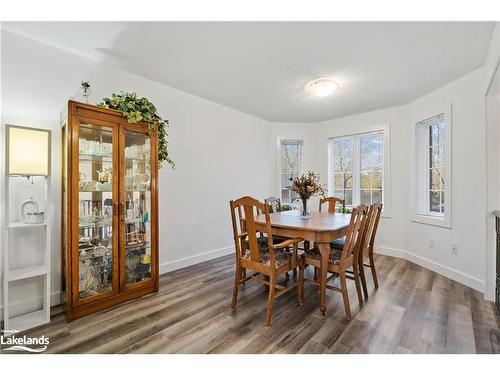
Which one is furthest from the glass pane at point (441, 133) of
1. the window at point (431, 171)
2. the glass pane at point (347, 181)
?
the glass pane at point (347, 181)

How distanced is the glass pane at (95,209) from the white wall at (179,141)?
0.41m

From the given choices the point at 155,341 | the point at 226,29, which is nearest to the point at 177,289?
the point at 155,341

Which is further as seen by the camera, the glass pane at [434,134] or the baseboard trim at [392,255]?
the glass pane at [434,134]

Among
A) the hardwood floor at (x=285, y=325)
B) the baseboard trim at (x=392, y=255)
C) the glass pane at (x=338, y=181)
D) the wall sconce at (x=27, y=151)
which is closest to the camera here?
the hardwood floor at (x=285, y=325)

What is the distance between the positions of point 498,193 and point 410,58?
168cm

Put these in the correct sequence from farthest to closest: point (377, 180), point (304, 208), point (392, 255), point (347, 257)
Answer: point (377, 180) < point (392, 255) < point (304, 208) < point (347, 257)

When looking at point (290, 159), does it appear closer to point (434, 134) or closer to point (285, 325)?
point (434, 134)

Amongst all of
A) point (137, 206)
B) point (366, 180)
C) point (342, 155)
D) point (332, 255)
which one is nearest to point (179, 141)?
point (137, 206)

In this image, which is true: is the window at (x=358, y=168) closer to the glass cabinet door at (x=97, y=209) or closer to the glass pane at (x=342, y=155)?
the glass pane at (x=342, y=155)

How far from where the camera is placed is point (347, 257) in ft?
7.27

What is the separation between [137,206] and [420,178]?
4.16 meters

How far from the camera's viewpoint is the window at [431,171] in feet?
10.8

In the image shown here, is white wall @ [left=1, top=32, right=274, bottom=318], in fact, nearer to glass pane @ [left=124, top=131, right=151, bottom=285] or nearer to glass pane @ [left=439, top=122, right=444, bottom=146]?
glass pane @ [left=124, top=131, right=151, bottom=285]

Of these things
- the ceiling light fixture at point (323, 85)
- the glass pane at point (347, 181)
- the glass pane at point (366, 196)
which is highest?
the ceiling light fixture at point (323, 85)
